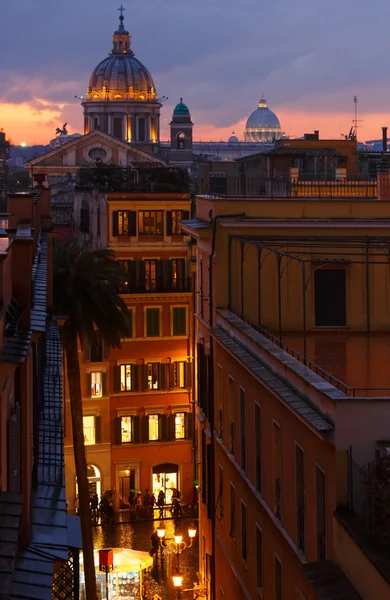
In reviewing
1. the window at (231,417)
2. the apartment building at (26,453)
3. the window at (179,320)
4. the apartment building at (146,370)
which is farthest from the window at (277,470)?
the window at (179,320)

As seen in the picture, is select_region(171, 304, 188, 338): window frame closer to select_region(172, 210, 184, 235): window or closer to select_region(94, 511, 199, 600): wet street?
select_region(172, 210, 184, 235): window

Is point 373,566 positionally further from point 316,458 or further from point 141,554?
point 141,554

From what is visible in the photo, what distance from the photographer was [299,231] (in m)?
26.6

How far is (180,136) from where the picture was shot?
168 m

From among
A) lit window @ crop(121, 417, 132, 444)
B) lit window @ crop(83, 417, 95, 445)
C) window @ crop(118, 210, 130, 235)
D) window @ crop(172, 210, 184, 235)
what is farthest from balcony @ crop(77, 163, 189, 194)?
lit window @ crop(83, 417, 95, 445)

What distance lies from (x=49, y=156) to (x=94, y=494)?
74.8m

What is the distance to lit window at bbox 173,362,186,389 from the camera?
44219 millimetres

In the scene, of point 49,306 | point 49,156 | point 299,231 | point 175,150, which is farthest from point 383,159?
point 175,150

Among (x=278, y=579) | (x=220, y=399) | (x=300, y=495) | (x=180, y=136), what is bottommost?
(x=278, y=579)

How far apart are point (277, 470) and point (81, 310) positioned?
10.7 metres

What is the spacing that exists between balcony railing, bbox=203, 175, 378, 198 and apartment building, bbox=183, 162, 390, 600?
68 millimetres

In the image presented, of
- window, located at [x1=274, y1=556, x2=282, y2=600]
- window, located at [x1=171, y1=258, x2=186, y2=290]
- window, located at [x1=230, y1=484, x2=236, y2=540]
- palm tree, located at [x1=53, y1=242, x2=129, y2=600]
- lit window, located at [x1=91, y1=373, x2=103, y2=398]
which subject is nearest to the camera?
window, located at [x1=274, y1=556, x2=282, y2=600]

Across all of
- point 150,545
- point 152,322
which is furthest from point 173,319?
point 150,545

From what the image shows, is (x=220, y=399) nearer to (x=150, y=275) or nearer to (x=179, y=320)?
(x=179, y=320)
